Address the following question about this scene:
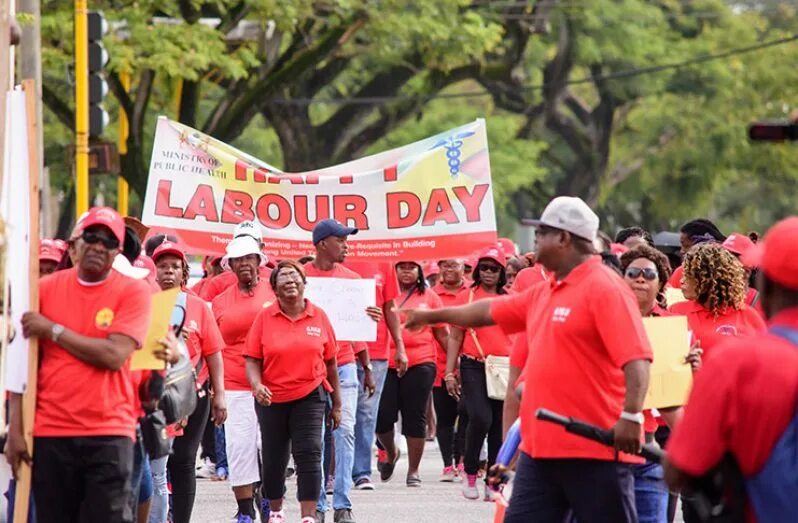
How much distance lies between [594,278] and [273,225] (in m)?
7.00

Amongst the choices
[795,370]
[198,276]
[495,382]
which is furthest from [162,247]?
[198,276]

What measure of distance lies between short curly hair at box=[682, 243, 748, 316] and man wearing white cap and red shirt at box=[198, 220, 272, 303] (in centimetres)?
417

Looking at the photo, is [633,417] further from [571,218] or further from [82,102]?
[82,102]

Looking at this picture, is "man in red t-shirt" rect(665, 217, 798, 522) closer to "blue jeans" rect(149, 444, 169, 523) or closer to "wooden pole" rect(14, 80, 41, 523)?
"wooden pole" rect(14, 80, 41, 523)

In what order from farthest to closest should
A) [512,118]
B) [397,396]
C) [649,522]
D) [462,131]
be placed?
[512,118]
[397,396]
[462,131]
[649,522]

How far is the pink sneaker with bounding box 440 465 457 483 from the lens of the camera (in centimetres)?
1623

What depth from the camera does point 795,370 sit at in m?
5.20

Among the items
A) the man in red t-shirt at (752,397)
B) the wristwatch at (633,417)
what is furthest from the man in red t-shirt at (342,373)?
the man in red t-shirt at (752,397)

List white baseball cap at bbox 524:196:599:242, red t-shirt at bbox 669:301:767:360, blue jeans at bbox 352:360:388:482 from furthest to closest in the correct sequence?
blue jeans at bbox 352:360:388:482 < red t-shirt at bbox 669:301:767:360 < white baseball cap at bbox 524:196:599:242

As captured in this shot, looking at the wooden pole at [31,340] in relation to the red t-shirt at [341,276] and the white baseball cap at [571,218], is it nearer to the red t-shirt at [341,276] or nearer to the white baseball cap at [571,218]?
the white baseball cap at [571,218]

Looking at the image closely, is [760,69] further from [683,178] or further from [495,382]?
[495,382]

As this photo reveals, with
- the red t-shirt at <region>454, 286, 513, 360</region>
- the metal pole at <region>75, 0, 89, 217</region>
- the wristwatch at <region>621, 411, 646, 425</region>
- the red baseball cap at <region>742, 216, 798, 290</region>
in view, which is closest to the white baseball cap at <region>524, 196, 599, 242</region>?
the wristwatch at <region>621, 411, 646, 425</region>

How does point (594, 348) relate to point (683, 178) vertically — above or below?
below

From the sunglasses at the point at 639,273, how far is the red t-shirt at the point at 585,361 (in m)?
1.90
